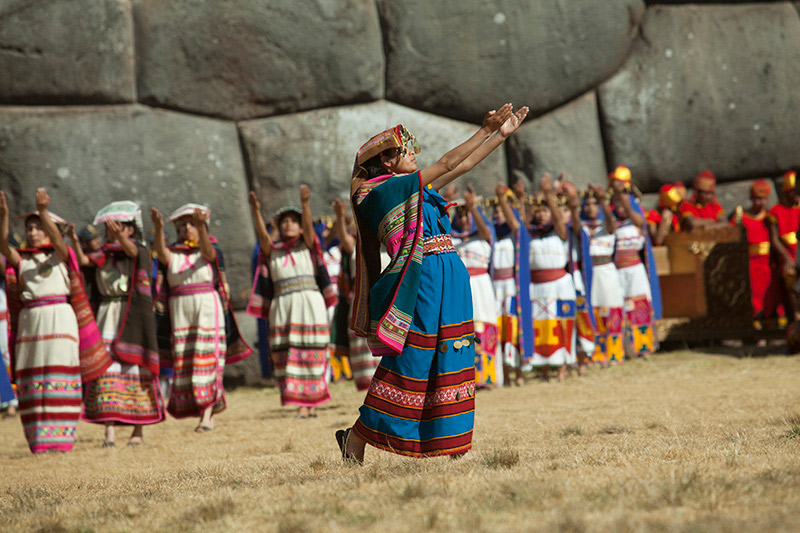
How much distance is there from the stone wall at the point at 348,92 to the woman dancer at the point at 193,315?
10.6ft

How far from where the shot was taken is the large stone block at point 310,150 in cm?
1059

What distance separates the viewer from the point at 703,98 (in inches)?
457

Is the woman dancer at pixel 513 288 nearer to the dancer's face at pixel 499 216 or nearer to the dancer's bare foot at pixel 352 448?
the dancer's face at pixel 499 216

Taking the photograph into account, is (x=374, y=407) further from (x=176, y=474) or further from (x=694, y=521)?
(x=694, y=521)

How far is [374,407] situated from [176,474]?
1.23 meters

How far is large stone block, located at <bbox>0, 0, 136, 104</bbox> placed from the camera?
10.0 m

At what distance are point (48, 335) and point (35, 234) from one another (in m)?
0.77

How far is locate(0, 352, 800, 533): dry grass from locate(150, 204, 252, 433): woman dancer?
14.1 inches

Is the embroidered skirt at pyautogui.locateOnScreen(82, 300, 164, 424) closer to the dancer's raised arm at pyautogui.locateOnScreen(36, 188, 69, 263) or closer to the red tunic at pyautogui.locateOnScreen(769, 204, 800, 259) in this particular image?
the dancer's raised arm at pyautogui.locateOnScreen(36, 188, 69, 263)

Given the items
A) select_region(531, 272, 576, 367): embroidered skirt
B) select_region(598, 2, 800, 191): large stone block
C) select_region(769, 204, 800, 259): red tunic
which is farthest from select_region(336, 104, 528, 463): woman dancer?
select_region(598, 2, 800, 191): large stone block

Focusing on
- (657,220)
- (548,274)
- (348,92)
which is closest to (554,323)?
(548,274)

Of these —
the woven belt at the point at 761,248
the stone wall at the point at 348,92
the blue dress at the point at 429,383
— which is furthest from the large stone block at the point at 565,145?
the blue dress at the point at 429,383

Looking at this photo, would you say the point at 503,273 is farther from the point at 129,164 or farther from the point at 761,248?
the point at 129,164

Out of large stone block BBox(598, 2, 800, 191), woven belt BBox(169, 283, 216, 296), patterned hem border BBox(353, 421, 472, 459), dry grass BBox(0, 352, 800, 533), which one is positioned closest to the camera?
dry grass BBox(0, 352, 800, 533)
